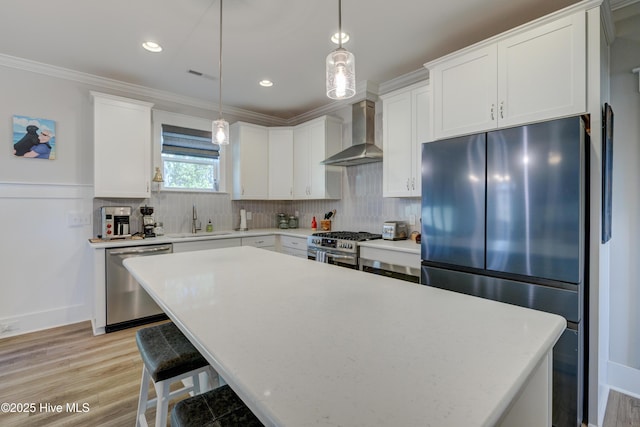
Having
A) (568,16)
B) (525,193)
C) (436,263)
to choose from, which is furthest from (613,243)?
(568,16)

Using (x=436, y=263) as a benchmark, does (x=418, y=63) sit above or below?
above

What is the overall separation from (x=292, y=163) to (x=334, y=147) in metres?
0.69

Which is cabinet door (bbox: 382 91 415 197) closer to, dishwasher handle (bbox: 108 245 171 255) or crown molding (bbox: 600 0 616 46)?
crown molding (bbox: 600 0 616 46)

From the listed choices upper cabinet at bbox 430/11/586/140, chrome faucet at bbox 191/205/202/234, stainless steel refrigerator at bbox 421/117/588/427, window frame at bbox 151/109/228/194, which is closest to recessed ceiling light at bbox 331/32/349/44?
upper cabinet at bbox 430/11/586/140

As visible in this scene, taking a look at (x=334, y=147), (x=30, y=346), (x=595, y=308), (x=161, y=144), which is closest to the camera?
(x=595, y=308)

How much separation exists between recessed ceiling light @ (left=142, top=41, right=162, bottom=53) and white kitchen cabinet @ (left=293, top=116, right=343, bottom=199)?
1.93m

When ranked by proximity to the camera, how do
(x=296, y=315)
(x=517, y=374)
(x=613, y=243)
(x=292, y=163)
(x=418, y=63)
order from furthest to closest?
(x=292, y=163) < (x=418, y=63) < (x=613, y=243) < (x=296, y=315) < (x=517, y=374)

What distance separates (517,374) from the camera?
65 cm

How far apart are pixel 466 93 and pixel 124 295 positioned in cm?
362

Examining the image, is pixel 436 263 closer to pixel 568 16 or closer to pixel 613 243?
pixel 613 243

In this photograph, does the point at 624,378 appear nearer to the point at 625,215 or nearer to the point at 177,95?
the point at 625,215

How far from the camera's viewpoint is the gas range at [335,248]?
9.98 feet

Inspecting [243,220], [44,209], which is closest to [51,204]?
[44,209]

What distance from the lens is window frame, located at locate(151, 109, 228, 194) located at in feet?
12.3
